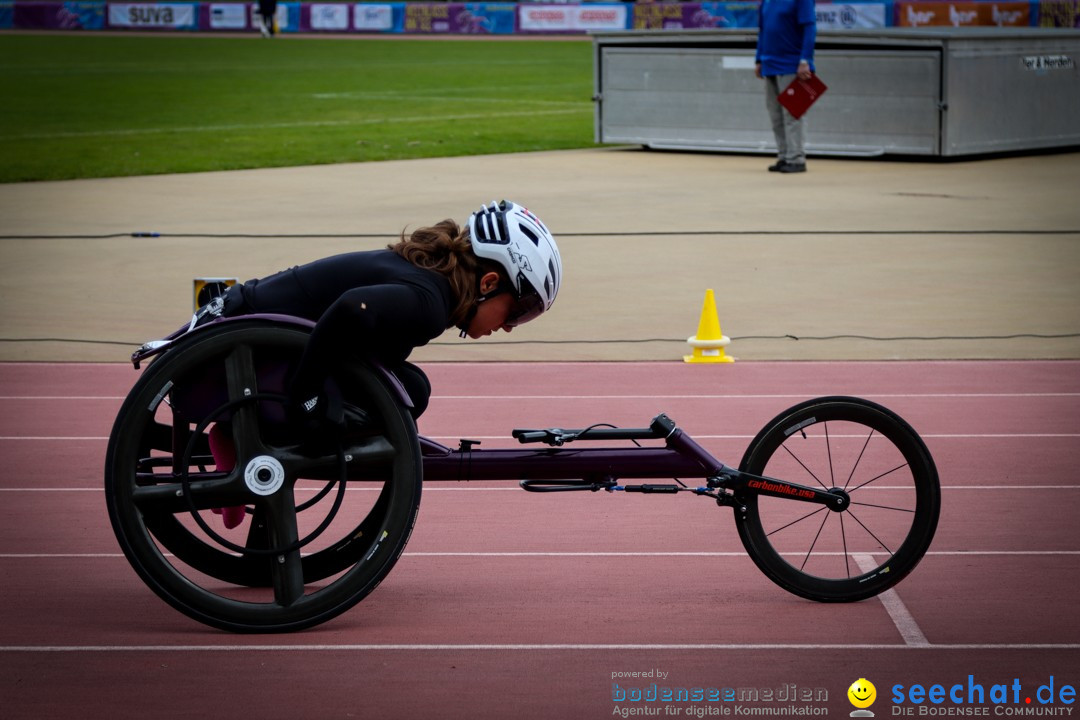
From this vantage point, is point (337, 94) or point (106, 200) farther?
point (337, 94)

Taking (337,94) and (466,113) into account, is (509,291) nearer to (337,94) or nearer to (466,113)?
(466,113)

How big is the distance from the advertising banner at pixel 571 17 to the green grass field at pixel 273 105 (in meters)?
4.43

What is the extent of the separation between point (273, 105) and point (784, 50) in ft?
51.0

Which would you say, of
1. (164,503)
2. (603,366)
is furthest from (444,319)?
(603,366)

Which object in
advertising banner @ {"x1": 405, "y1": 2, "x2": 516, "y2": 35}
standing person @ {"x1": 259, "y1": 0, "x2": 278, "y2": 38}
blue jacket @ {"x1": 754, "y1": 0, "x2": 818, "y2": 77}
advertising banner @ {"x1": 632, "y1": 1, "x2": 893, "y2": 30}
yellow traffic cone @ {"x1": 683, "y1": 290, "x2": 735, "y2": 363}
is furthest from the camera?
advertising banner @ {"x1": 405, "y1": 2, "x2": 516, "y2": 35}

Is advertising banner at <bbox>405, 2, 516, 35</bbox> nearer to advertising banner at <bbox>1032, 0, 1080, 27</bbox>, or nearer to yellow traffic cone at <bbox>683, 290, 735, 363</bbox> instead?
advertising banner at <bbox>1032, 0, 1080, 27</bbox>

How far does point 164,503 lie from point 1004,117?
58.9ft

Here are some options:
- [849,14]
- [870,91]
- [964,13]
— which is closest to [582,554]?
[870,91]

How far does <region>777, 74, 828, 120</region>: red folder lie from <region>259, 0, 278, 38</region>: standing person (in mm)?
44980

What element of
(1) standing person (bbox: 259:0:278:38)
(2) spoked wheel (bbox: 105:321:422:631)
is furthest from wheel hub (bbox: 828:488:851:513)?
(1) standing person (bbox: 259:0:278:38)

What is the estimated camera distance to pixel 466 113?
29.6 meters

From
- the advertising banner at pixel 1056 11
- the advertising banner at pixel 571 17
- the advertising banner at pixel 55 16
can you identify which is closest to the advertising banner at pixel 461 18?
the advertising banner at pixel 571 17

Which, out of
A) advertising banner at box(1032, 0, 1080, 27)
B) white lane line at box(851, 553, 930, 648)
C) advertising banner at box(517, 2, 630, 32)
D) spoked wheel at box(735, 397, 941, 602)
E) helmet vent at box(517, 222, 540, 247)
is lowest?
white lane line at box(851, 553, 930, 648)

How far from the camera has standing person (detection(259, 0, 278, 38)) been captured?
6012 centimetres
